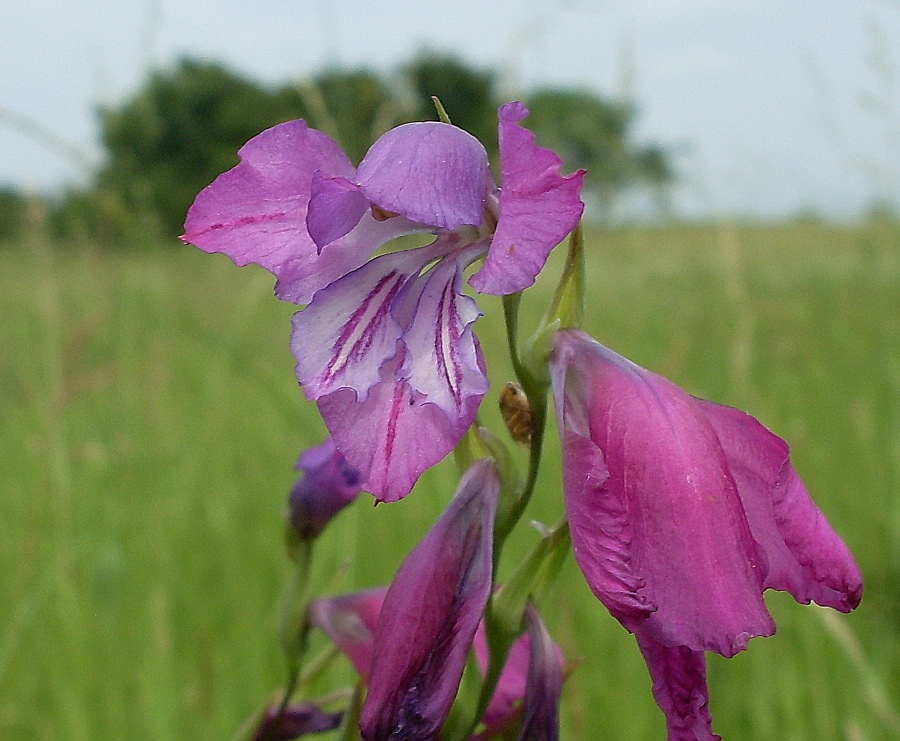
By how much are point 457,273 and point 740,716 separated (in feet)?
3.53

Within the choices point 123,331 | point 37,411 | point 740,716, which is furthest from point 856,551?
point 123,331

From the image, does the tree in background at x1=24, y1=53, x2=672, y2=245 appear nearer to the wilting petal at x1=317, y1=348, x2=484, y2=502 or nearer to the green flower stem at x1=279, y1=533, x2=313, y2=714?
the wilting petal at x1=317, y1=348, x2=484, y2=502

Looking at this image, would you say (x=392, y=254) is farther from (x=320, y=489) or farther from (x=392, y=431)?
(x=320, y=489)

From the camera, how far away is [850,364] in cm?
348

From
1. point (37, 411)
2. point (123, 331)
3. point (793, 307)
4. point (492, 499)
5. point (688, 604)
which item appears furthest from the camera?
point (793, 307)

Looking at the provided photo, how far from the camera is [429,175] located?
0.54 m

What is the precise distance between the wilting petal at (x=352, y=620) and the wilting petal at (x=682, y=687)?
0.97 ft

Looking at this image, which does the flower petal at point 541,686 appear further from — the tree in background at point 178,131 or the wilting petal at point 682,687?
the tree in background at point 178,131

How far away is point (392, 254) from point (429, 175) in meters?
0.07

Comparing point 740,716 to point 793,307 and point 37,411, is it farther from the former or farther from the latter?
point 793,307

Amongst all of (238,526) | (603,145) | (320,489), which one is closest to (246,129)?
(603,145)

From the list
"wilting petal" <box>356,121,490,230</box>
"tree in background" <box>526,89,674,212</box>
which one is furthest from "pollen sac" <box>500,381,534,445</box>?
"tree in background" <box>526,89,674,212</box>

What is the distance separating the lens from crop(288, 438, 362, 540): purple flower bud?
80cm

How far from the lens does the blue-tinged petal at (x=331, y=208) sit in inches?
21.1
